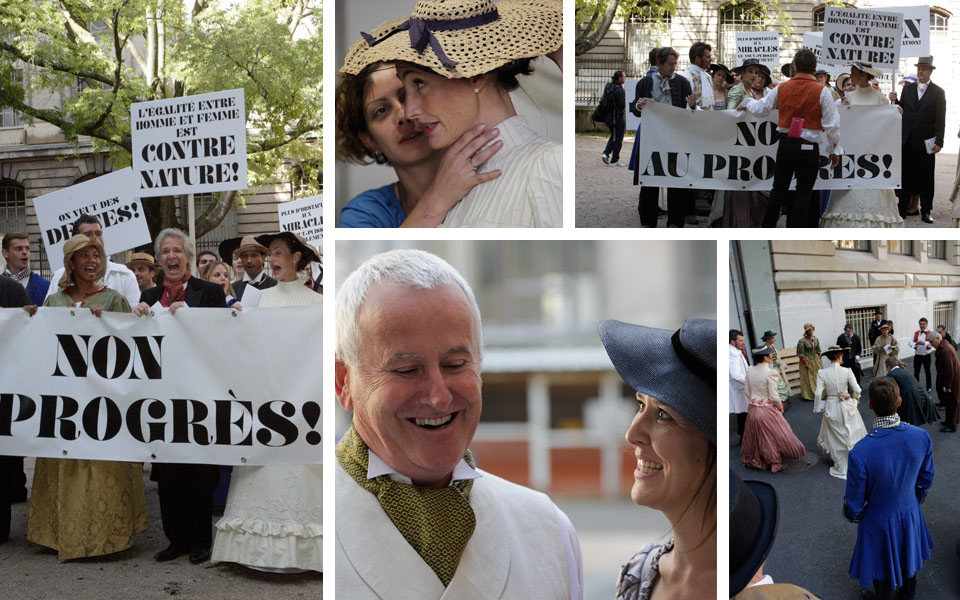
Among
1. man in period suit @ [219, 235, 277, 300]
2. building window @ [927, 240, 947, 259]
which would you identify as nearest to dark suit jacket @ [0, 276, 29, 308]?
man in period suit @ [219, 235, 277, 300]

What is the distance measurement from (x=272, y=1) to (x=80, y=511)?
8177mm

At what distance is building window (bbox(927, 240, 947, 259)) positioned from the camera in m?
3.78

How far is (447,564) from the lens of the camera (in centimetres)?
344

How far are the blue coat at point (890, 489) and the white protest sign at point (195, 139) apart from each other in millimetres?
3498

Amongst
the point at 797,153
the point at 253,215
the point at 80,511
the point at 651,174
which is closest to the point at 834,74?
the point at 797,153

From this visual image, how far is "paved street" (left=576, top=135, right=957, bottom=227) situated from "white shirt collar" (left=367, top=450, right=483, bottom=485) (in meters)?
2.13

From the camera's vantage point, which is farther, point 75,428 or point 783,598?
point 75,428

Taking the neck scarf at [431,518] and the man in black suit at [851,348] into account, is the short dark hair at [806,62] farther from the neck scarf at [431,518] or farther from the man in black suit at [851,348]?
the neck scarf at [431,518]

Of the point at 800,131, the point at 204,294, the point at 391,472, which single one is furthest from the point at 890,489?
the point at 204,294

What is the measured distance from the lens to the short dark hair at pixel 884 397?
3.79 meters

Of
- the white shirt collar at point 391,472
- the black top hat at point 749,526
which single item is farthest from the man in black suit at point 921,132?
the white shirt collar at point 391,472

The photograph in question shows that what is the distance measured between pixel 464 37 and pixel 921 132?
3.49m

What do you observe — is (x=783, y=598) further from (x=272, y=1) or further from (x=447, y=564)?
(x=272, y=1)

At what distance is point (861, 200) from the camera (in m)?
5.36
